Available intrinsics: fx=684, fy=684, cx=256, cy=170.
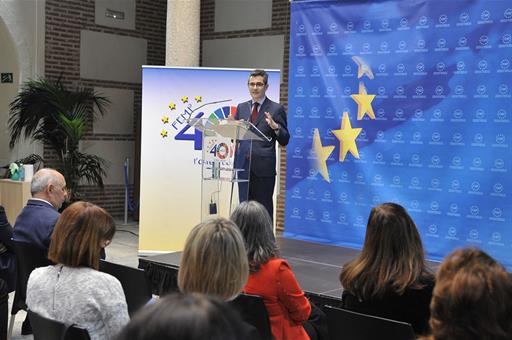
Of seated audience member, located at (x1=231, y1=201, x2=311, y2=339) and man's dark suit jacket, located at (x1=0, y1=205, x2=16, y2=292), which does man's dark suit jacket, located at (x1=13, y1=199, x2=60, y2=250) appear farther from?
seated audience member, located at (x1=231, y1=201, x2=311, y2=339)

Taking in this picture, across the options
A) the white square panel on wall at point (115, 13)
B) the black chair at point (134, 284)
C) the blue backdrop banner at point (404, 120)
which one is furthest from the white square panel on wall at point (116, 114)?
the black chair at point (134, 284)

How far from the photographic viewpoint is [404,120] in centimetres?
628

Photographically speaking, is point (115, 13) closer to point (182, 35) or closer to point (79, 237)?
point (182, 35)

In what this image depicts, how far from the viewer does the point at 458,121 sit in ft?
19.4

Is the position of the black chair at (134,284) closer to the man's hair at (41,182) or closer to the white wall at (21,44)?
the man's hair at (41,182)

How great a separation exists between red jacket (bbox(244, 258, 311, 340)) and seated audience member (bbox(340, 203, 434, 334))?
0.79 ft

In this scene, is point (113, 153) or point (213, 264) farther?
point (113, 153)

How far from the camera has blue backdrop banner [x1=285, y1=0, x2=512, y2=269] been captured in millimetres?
5730

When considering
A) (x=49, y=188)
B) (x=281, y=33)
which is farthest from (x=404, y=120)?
(x=49, y=188)

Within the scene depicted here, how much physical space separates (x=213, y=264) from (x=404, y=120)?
14.3ft

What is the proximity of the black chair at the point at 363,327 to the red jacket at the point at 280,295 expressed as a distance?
355 mm

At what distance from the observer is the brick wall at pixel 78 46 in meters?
9.58

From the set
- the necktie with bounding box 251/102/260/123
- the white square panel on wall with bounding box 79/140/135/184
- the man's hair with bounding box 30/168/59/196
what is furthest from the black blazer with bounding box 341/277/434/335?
the white square panel on wall with bounding box 79/140/135/184

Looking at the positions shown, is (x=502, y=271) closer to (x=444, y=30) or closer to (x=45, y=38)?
(x=444, y=30)
